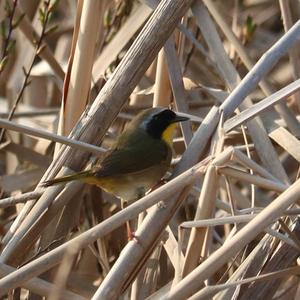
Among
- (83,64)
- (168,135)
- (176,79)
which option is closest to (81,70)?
(83,64)

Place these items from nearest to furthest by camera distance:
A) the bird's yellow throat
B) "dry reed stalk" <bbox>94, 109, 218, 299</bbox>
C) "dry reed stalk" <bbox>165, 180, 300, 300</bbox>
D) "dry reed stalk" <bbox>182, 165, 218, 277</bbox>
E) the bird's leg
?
"dry reed stalk" <bbox>165, 180, 300, 300</bbox> < "dry reed stalk" <bbox>94, 109, 218, 299</bbox> < "dry reed stalk" <bbox>182, 165, 218, 277</bbox> < the bird's leg < the bird's yellow throat

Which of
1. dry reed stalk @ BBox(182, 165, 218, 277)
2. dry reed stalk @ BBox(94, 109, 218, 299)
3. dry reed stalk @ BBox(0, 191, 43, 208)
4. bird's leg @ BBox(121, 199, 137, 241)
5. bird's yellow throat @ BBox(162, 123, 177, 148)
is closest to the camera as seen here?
dry reed stalk @ BBox(94, 109, 218, 299)

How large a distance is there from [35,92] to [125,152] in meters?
2.00

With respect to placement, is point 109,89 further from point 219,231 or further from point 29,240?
point 219,231

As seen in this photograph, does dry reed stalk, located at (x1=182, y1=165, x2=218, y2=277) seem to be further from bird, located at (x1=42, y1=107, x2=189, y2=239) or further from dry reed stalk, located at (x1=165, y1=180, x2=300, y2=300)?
bird, located at (x1=42, y1=107, x2=189, y2=239)

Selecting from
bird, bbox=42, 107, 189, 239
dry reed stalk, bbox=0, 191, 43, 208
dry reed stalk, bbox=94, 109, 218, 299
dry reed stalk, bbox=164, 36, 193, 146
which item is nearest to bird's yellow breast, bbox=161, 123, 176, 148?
bird, bbox=42, 107, 189, 239

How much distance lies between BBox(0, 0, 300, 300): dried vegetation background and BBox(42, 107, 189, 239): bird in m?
0.08

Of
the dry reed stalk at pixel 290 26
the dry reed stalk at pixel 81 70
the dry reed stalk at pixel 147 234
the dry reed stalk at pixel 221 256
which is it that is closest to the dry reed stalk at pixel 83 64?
the dry reed stalk at pixel 81 70

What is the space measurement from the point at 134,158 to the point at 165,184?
0.94 meters

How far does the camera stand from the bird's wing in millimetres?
3582

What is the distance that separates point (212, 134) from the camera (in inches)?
126

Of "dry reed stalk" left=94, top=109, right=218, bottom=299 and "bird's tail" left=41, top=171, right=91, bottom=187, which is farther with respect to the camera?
"bird's tail" left=41, top=171, right=91, bottom=187

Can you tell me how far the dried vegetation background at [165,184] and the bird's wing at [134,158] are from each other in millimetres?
76

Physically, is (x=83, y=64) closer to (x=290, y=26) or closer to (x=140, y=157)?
(x=140, y=157)
